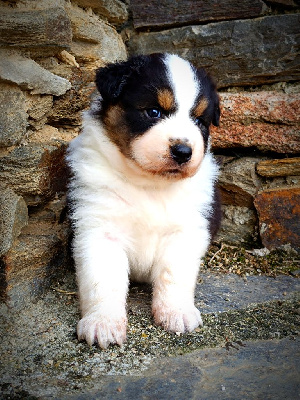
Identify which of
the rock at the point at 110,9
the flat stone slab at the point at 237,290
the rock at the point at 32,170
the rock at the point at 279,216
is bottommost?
the flat stone slab at the point at 237,290

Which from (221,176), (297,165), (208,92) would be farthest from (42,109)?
(297,165)

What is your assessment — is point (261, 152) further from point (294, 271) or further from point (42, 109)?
point (42, 109)

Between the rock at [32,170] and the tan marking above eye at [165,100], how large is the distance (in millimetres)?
718

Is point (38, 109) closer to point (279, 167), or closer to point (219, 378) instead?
point (219, 378)

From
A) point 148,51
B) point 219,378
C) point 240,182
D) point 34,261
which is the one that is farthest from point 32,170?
point 240,182

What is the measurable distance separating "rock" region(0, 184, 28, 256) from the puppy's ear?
0.78 metres

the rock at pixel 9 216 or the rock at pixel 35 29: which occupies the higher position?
the rock at pixel 35 29

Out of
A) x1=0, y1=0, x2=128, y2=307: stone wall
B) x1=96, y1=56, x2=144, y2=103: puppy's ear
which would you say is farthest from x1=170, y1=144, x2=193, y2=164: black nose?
x1=0, y1=0, x2=128, y2=307: stone wall

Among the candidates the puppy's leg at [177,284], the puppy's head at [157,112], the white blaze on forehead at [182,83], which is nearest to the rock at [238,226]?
the puppy's leg at [177,284]

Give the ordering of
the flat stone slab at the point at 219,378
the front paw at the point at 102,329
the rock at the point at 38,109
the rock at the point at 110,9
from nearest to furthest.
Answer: the flat stone slab at the point at 219,378
the front paw at the point at 102,329
the rock at the point at 38,109
the rock at the point at 110,9

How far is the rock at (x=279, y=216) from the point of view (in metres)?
3.25

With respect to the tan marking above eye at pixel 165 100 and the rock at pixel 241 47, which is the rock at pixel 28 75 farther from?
the rock at pixel 241 47

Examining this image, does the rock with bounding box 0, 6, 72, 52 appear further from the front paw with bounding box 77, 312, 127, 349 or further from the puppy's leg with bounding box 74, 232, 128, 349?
the front paw with bounding box 77, 312, 127, 349

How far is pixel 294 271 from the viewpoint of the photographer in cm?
305
